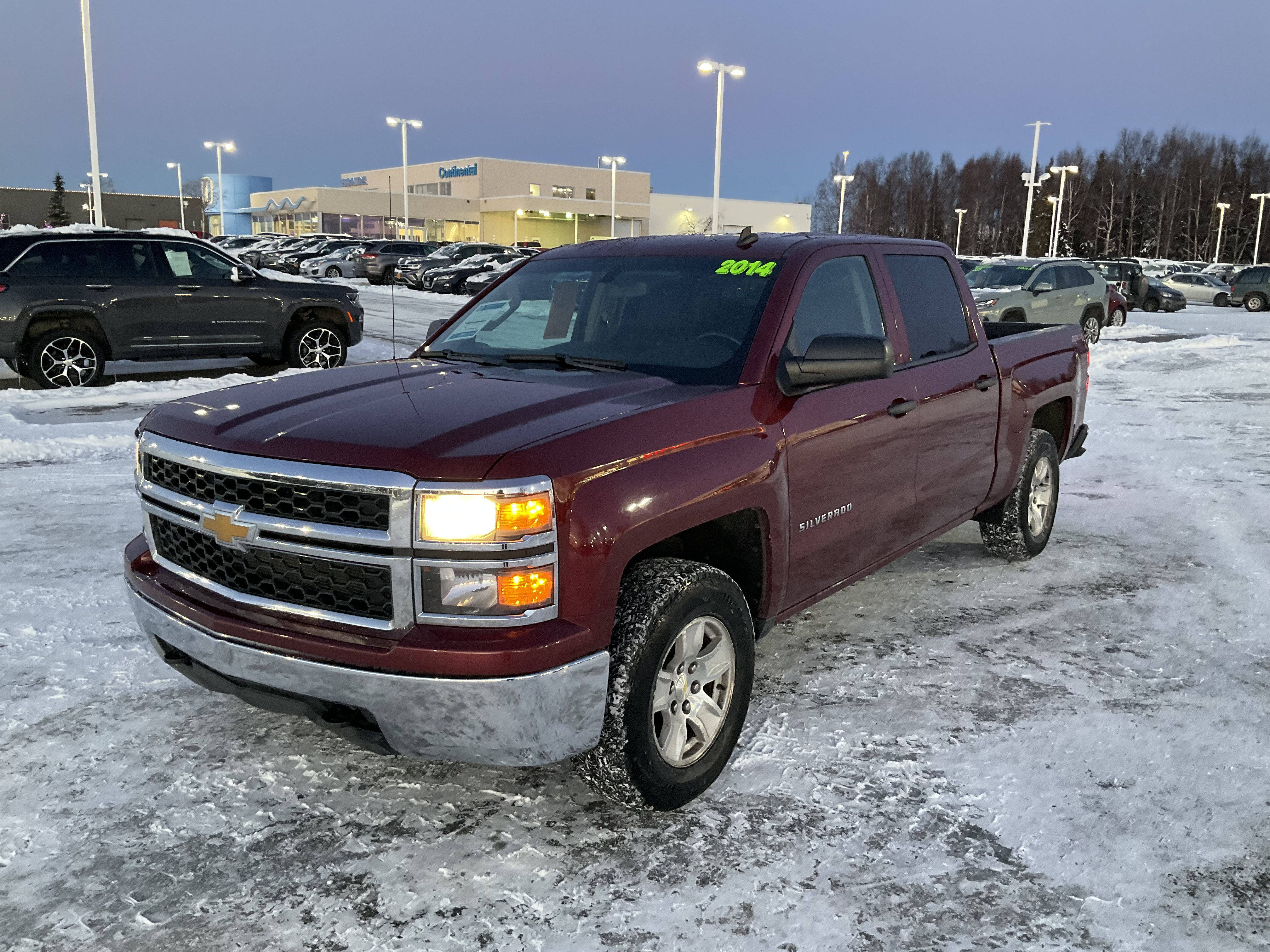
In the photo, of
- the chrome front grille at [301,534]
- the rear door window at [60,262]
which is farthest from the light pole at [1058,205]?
the chrome front grille at [301,534]

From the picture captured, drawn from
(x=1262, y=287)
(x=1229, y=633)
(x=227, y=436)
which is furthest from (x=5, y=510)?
(x=1262, y=287)

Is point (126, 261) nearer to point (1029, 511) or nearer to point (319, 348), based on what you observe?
point (319, 348)

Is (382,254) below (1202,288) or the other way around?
the other way around

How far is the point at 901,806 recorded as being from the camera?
3.46 metres

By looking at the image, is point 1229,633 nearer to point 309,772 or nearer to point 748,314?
point 748,314

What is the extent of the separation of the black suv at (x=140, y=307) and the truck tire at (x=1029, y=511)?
1041 cm

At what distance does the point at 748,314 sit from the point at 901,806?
1.89 m

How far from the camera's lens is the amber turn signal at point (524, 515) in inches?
112

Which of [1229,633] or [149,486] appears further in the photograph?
[1229,633]

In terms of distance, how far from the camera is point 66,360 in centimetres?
1233

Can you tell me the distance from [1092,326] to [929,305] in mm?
18849

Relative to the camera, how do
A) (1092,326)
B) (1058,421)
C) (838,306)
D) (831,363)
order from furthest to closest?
(1092,326) < (1058,421) < (838,306) < (831,363)

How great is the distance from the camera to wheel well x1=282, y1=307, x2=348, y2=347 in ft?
46.2

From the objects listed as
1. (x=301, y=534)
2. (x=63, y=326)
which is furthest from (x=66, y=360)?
(x=301, y=534)
